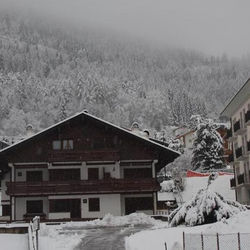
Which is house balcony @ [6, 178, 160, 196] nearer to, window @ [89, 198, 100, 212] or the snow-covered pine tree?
window @ [89, 198, 100, 212]

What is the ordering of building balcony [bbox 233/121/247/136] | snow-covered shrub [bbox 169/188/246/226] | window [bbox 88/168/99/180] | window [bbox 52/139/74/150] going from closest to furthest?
snow-covered shrub [bbox 169/188/246/226] < window [bbox 88/168/99/180] < window [bbox 52/139/74/150] < building balcony [bbox 233/121/247/136]

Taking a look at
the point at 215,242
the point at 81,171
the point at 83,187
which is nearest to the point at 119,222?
the point at 83,187

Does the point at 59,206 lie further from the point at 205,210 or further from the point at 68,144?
the point at 205,210

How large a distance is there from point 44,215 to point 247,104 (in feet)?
72.8

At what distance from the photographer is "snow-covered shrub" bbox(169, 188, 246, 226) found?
86.4ft

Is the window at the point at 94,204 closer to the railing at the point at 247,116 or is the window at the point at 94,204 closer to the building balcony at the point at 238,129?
the railing at the point at 247,116

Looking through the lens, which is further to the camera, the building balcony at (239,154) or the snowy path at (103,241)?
the building balcony at (239,154)

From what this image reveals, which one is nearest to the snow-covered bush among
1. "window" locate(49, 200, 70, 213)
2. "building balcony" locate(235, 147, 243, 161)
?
"window" locate(49, 200, 70, 213)

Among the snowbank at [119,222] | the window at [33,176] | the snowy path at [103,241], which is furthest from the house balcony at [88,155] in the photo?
the snowy path at [103,241]

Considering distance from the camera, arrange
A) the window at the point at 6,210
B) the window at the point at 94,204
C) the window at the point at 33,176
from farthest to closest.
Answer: the window at the point at 6,210, the window at the point at 33,176, the window at the point at 94,204

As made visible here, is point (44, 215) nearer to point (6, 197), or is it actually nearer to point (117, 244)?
point (6, 197)

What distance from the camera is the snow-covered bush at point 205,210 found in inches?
1037

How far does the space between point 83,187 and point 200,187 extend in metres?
30.5

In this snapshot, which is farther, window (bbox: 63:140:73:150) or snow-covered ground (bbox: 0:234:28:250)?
window (bbox: 63:140:73:150)
